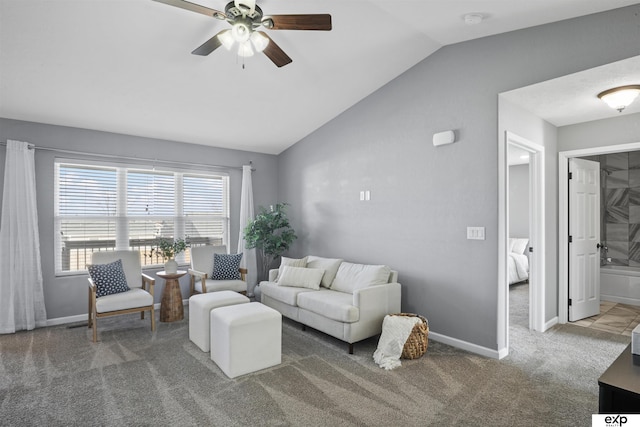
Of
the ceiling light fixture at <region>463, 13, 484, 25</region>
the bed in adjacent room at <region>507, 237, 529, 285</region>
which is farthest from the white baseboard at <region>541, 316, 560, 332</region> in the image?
the ceiling light fixture at <region>463, 13, 484, 25</region>

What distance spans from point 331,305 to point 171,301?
224 centimetres

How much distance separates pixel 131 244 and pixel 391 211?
371cm

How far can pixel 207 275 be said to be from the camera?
15.7 ft

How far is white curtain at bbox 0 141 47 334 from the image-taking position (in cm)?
395

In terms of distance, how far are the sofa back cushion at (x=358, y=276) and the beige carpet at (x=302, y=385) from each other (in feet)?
2.20

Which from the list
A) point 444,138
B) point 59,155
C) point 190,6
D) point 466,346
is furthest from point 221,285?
point 190,6

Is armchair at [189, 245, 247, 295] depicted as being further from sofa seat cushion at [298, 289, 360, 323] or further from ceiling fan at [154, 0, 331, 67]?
ceiling fan at [154, 0, 331, 67]

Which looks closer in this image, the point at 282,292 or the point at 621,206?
the point at 282,292

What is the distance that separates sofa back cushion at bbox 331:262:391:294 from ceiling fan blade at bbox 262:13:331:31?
2.52m

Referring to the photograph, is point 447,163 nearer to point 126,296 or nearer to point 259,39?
point 259,39

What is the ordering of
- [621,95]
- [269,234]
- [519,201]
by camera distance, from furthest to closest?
[519,201], [269,234], [621,95]

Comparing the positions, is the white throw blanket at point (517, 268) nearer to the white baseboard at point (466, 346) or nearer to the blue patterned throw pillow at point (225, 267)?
the white baseboard at point (466, 346)

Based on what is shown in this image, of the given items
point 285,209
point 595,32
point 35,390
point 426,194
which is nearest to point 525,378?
point 426,194

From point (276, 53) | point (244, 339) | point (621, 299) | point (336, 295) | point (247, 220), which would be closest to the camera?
point (276, 53)
